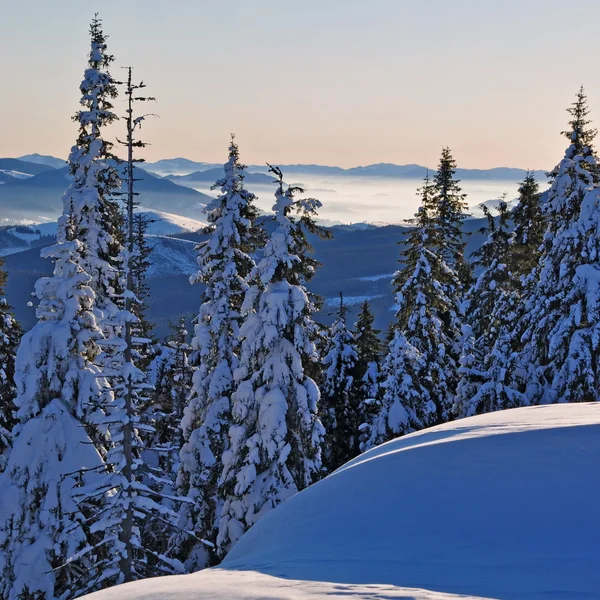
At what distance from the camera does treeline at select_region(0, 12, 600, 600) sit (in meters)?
16.3

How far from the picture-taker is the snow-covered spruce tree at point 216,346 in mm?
22766

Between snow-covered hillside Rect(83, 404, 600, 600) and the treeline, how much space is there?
6.05m

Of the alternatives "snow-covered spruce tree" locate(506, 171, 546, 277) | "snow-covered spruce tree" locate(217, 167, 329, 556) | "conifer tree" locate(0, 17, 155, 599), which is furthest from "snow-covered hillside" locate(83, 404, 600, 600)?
"snow-covered spruce tree" locate(506, 171, 546, 277)

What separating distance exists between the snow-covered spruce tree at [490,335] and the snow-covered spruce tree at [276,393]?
219 inches

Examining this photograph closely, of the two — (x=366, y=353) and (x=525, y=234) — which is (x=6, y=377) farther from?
(x=525, y=234)

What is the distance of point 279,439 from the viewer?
1889 centimetres

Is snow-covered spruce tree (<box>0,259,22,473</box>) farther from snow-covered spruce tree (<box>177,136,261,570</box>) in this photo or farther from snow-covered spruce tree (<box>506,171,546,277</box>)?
snow-covered spruce tree (<box>506,171,546,277</box>)

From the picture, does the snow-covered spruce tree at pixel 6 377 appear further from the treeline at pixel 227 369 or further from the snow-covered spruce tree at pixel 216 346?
the snow-covered spruce tree at pixel 216 346

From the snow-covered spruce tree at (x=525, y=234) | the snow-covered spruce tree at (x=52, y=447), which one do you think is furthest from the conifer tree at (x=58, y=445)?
the snow-covered spruce tree at (x=525, y=234)

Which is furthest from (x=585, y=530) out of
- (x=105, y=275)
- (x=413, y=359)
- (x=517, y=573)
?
(x=105, y=275)

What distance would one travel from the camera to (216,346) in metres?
23.1

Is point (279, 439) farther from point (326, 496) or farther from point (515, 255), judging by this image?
point (515, 255)

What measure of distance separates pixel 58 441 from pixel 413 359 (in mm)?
12106

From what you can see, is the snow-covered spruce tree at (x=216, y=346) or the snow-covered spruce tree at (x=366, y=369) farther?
the snow-covered spruce tree at (x=366, y=369)
